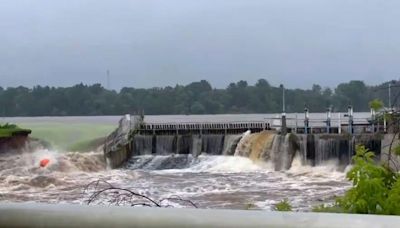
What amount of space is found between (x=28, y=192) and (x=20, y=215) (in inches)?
993

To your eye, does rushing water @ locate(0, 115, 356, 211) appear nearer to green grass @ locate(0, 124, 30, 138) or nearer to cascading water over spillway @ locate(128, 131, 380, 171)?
cascading water over spillway @ locate(128, 131, 380, 171)

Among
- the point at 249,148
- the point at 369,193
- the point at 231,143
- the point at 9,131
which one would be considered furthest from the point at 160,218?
the point at 9,131

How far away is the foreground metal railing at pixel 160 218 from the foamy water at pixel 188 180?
17096 mm

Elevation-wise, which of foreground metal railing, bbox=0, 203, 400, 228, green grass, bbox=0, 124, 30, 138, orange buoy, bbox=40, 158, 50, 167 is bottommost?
orange buoy, bbox=40, 158, 50, 167

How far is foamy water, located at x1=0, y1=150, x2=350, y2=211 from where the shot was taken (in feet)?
74.1

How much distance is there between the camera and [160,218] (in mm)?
1733

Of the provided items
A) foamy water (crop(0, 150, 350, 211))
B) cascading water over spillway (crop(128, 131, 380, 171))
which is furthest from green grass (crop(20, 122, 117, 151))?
cascading water over spillway (crop(128, 131, 380, 171))

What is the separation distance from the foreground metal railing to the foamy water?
56.1 feet

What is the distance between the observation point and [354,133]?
31359mm

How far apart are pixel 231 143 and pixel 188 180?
19.9ft

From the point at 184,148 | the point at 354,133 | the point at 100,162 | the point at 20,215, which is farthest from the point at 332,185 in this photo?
the point at 20,215

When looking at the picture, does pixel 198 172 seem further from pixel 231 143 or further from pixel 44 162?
pixel 44 162

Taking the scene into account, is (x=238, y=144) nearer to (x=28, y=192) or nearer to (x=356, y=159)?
(x=28, y=192)

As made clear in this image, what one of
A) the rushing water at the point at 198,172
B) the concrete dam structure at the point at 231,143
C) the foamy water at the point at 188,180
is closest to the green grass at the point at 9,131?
the rushing water at the point at 198,172
